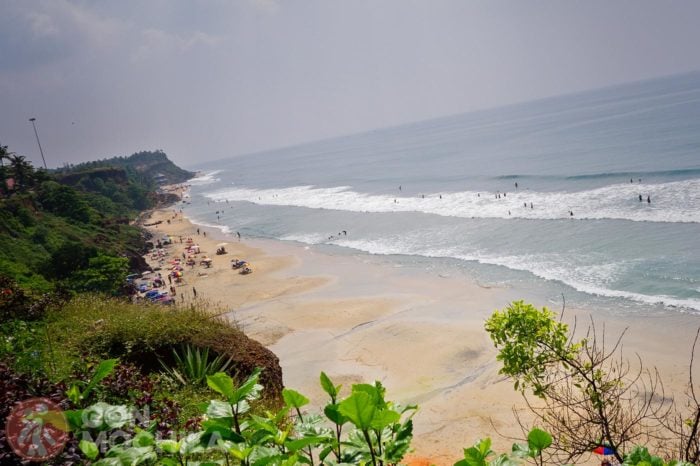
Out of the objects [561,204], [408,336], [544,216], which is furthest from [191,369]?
[561,204]

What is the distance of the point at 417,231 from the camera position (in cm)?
4081

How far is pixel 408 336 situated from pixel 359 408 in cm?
1969

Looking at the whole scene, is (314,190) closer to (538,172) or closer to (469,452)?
(538,172)

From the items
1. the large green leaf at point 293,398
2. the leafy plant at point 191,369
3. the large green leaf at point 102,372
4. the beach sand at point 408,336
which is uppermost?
the large green leaf at point 102,372

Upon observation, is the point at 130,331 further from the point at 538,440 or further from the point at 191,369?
the point at 538,440

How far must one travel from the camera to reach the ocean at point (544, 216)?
23578 mm

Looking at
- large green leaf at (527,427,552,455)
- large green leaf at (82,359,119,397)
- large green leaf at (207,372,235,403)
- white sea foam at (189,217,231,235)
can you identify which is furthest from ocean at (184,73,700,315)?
large green leaf at (82,359,119,397)

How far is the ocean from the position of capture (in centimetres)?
2358

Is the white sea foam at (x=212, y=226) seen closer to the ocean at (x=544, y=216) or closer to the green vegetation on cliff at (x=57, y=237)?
the ocean at (x=544, y=216)

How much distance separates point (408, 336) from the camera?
20406 millimetres

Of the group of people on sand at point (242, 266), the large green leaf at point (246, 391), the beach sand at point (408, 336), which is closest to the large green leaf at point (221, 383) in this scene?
the large green leaf at point (246, 391)

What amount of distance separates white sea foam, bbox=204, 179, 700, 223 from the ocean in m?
0.14

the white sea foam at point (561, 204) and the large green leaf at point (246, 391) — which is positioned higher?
the large green leaf at point (246, 391)

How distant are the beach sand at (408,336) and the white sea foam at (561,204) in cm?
1609
